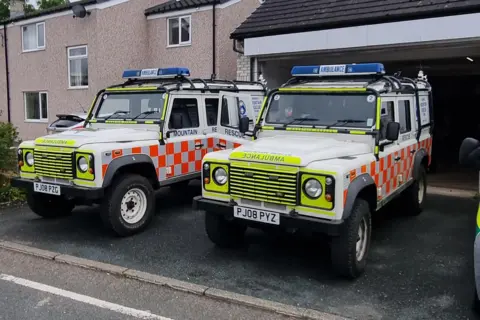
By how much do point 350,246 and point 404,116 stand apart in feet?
9.07

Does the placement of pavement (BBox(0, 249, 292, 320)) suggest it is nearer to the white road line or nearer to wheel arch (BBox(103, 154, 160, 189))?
the white road line

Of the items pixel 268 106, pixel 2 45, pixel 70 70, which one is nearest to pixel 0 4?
pixel 2 45

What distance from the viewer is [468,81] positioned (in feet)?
56.7

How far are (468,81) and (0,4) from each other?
24488 millimetres

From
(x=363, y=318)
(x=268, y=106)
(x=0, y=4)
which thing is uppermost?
(x=0, y=4)

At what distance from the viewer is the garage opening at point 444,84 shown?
10188mm

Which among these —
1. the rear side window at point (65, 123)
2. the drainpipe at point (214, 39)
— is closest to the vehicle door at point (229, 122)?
the rear side window at point (65, 123)

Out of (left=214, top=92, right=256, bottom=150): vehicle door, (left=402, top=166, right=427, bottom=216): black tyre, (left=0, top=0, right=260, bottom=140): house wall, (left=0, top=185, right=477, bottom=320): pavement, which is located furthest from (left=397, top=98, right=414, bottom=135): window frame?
(left=0, top=0, right=260, bottom=140): house wall

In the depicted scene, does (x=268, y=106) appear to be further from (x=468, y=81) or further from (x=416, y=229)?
(x=468, y=81)

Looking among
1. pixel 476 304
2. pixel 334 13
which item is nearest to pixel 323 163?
pixel 476 304

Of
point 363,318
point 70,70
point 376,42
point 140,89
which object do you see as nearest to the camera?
point 363,318

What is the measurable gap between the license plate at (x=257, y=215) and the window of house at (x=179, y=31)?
11036 millimetres

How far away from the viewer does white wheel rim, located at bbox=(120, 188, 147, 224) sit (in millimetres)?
6235

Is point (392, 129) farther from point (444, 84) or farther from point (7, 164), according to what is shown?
point (444, 84)
